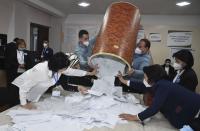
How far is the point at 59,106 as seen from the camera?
1757mm

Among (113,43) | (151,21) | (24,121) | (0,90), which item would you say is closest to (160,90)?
(113,43)

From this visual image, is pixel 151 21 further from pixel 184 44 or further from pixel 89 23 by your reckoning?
pixel 89 23

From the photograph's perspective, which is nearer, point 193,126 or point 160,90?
point 193,126

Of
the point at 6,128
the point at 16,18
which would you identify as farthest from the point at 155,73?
the point at 16,18

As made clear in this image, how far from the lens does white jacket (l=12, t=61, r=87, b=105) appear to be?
5.61 feet

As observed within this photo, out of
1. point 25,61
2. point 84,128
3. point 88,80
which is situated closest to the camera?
point 84,128

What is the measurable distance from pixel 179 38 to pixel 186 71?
4466mm

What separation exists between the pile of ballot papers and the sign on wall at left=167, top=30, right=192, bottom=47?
4.36 m

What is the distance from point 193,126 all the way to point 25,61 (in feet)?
9.87

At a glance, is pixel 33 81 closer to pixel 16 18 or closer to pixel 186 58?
pixel 186 58

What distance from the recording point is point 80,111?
166 centimetres

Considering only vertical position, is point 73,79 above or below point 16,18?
below

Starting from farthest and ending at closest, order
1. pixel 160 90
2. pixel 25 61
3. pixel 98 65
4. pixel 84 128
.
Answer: pixel 25 61 → pixel 98 65 → pixel 160 90 → pixel 84 128

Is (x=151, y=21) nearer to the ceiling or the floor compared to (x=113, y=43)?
nearer to the ceiling
